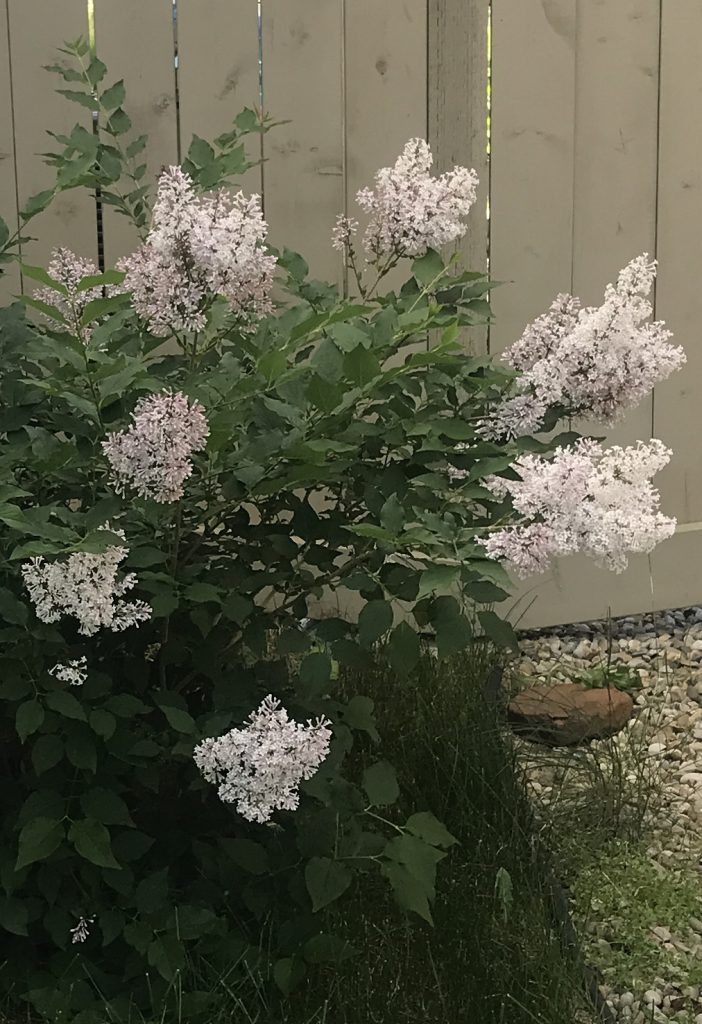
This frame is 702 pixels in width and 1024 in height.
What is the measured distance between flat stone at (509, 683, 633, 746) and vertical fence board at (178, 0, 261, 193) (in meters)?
1.24

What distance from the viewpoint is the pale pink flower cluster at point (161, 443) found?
3.71 ft

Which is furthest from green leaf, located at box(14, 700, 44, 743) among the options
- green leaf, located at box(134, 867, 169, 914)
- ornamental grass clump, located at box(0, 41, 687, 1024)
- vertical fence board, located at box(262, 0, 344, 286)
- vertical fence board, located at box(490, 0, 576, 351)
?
vertical fence board, located at box(490, 0, 576, 351)

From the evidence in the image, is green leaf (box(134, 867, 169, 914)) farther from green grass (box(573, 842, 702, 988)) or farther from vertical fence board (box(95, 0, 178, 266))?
vertical fence board (box(95, 0, 178, 266))

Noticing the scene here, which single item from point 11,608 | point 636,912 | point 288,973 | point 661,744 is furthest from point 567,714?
point 11,608

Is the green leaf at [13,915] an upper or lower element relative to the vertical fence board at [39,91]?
lower

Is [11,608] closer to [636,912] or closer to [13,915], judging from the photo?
[13,915]

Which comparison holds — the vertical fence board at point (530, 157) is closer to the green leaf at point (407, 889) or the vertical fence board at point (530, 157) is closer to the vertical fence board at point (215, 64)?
the vertical fence board at point (215, 64)

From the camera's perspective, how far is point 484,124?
2676 millimetres

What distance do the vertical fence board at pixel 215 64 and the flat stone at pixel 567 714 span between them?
124cm


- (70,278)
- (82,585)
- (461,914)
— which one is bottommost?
(461,914)

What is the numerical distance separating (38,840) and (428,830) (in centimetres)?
48

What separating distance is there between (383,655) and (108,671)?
781mm

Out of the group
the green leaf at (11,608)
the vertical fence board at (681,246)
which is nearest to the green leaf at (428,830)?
the green leaf at (11,608)

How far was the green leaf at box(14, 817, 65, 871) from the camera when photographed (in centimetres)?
134
